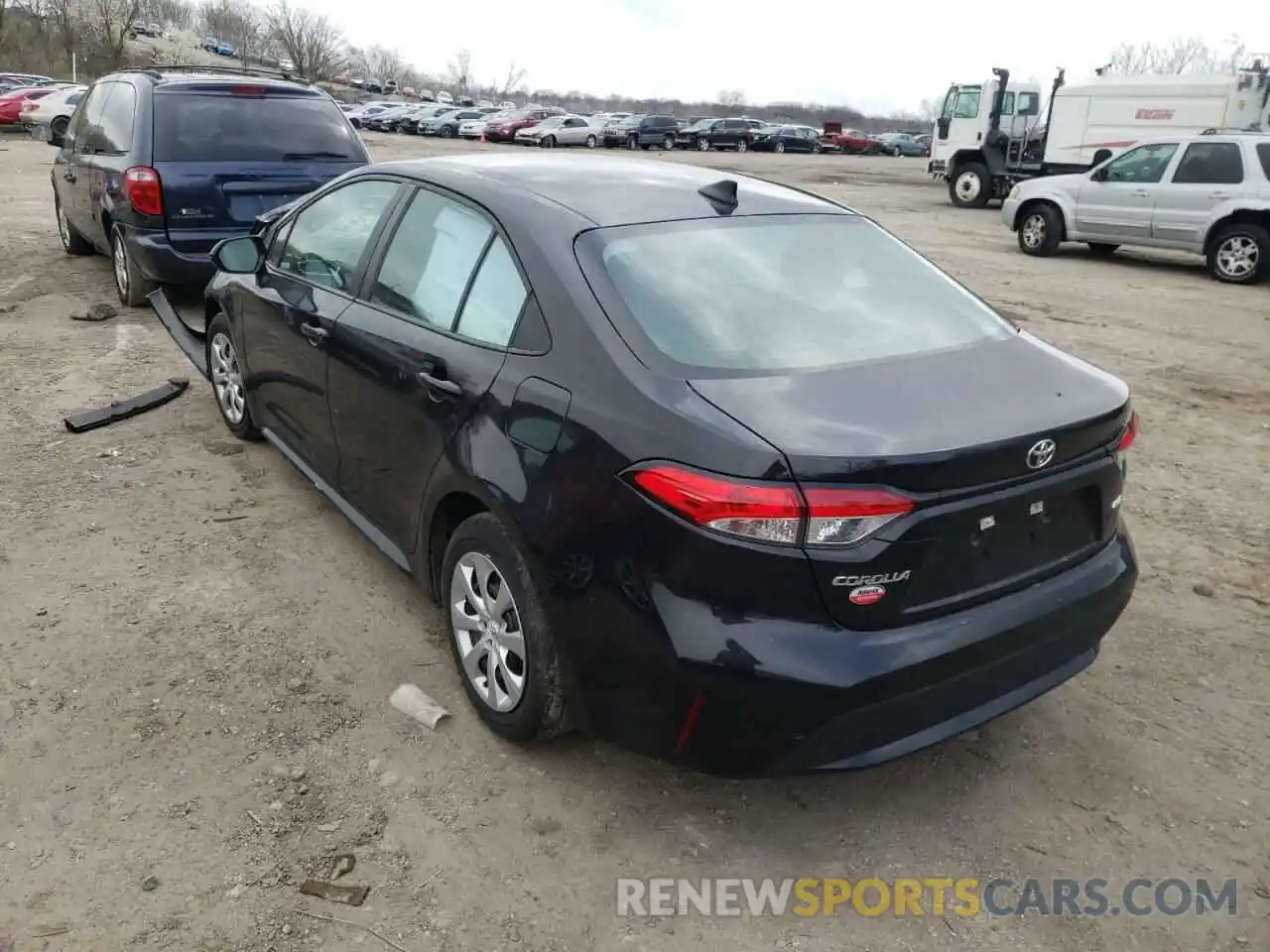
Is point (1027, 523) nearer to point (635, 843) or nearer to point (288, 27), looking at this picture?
point (635, 843)

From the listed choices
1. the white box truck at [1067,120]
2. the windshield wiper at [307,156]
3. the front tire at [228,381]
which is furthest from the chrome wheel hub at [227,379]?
the white box truck at [1067,120]

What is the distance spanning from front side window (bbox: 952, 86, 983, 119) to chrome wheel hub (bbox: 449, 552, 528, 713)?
71.9 feet

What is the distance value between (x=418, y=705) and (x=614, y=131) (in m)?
44.3

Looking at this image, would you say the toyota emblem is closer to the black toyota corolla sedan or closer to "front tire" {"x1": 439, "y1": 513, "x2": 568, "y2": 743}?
the black toyota corolla sedan

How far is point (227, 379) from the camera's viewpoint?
17.6 ft

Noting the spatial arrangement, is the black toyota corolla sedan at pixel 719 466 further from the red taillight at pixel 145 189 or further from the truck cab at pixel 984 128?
the truck cab at pixel 984 128

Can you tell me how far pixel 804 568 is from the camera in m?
2.26

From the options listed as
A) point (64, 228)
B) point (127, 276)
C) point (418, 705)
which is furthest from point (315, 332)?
point (64, 228)

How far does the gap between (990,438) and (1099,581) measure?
732 millimetres

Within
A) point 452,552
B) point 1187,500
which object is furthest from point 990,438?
point 1187,500

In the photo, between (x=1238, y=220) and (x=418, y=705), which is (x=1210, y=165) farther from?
(x=418, y=705)

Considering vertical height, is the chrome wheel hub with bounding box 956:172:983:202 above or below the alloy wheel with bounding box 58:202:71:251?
above

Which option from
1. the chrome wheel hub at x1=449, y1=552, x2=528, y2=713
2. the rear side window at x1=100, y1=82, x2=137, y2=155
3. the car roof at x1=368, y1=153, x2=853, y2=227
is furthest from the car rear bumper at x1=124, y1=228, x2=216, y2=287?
the chrome wheel hub at x1=449, y1=552, x2=528, y2=713

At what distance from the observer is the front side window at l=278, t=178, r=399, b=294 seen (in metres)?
3.86
